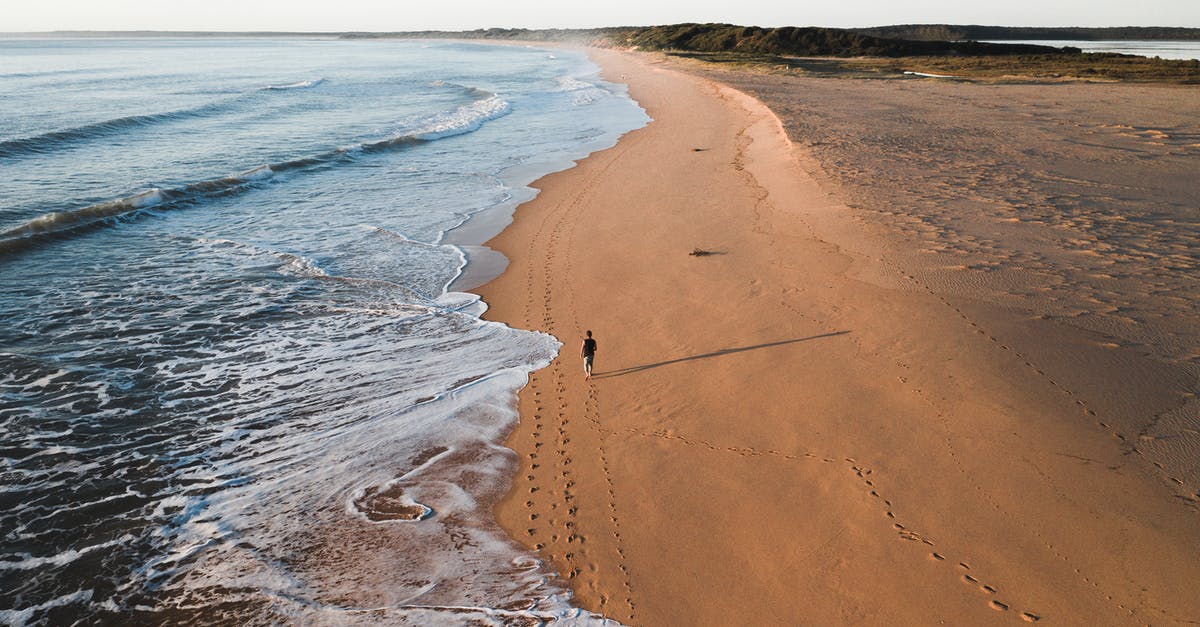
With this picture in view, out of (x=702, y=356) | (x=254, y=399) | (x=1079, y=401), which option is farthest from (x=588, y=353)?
(x=1079, y=401)

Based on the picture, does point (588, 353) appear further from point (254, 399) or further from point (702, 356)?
point (254, 399)

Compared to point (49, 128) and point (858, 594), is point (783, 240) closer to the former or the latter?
point (858, 594)

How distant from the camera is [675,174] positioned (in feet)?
63.3

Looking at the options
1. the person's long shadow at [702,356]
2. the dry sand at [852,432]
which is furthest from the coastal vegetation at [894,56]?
the person's long shadow at [702,356]

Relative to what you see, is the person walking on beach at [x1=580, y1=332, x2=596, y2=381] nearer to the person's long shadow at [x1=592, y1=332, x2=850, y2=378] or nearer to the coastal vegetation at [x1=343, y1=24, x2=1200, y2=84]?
the person's long shadow at [x1=592, y1=332, x2=850, y2=378]

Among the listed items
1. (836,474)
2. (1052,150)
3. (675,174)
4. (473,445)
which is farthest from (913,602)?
(1052,150)

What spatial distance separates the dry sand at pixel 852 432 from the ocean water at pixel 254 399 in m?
0.83

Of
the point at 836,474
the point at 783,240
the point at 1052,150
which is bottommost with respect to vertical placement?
the point at 836,474

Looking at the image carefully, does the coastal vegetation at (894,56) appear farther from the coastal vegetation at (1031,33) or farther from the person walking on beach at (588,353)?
the person walking on beach at (588,353)

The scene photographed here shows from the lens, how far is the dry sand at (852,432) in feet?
17.2

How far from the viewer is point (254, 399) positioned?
28.0ft

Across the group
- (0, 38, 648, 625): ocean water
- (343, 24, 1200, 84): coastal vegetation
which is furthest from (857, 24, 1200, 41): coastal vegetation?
(0, 38, 648, 625): ocean water

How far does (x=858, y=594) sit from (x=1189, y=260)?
354 inches

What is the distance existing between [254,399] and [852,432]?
700 cm
